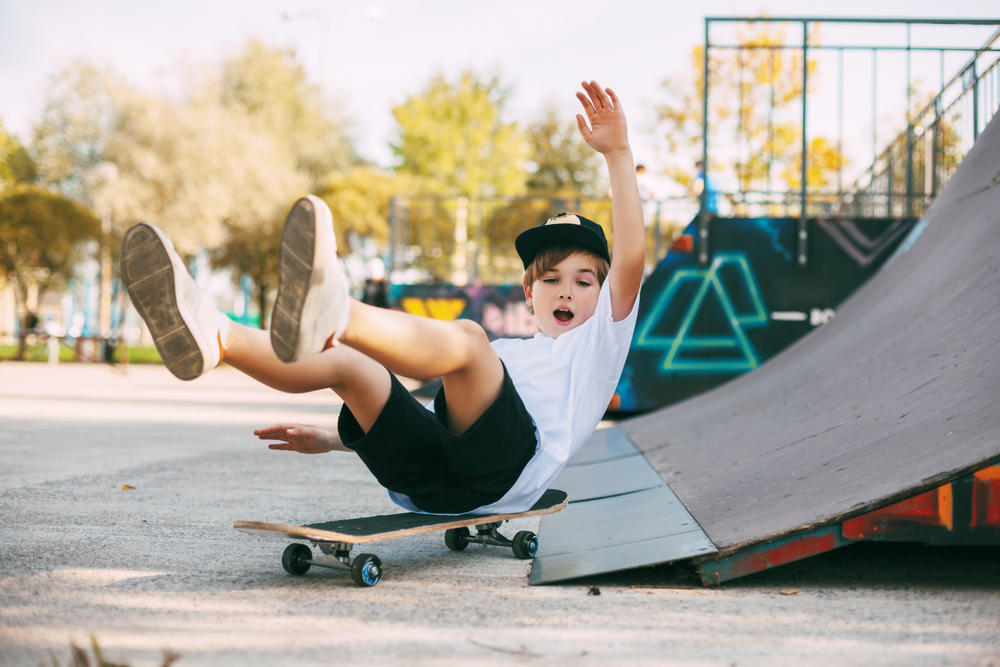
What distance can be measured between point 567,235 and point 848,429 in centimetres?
149

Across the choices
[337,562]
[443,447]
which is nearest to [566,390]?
[443,447]

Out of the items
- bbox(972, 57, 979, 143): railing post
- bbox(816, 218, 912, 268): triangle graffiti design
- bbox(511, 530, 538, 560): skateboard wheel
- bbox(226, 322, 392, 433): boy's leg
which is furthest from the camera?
bbox(816, 218, 912, 268): triangle graffiti design

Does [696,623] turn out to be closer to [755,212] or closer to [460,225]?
[755,212]

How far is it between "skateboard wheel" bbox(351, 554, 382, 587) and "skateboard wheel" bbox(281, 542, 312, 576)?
0.73ft

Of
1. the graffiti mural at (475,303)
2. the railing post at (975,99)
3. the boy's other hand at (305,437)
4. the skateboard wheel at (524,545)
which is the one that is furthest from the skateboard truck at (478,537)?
the graffiti mural at (475,303)

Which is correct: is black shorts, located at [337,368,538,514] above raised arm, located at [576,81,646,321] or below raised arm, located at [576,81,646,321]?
below

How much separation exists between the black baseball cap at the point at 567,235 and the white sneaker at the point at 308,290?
3.50 feet

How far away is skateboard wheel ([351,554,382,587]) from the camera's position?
245 centimetres

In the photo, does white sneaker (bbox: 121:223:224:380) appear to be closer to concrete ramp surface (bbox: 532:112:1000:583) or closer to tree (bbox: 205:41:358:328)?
concrete ramp surface (bbox: 532:112:1000:583)

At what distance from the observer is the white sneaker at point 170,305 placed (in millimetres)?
2109

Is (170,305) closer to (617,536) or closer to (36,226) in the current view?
(617,536)

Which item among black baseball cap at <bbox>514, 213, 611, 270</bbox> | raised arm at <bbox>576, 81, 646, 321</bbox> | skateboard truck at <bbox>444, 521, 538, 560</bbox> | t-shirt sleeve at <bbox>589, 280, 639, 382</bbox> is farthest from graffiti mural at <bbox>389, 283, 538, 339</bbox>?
raised arm at <bbox>576, 81, 646, 321</bbox>

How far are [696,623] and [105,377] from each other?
17109mm

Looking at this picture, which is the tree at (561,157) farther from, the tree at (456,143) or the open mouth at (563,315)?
the open mouth at (563,315)
